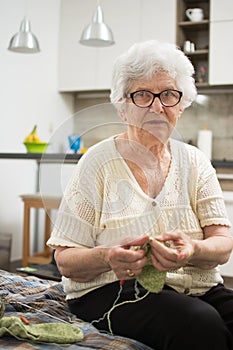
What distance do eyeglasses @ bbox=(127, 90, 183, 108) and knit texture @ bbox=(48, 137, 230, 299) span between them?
0.38ft

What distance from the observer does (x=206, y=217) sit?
136cm

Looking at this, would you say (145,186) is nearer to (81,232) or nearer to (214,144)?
(81,232)

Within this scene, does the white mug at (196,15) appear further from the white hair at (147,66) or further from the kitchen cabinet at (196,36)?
the white hair at (147,66)

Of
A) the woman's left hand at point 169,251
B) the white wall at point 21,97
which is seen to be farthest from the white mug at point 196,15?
the woman's left hand at point 169,251

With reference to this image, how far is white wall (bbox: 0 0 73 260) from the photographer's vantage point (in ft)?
13.8

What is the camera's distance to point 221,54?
431 cm

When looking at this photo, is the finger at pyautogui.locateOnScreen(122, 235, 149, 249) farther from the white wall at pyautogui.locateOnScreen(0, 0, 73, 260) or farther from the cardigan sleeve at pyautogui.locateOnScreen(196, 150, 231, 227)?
the white wall at pyautogui.locateOnScreen(0, 0, 73, 260)

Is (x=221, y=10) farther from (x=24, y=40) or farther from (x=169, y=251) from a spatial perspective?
(x=169, y=251)

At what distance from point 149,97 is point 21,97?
323 centimetres

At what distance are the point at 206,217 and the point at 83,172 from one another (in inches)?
13.7

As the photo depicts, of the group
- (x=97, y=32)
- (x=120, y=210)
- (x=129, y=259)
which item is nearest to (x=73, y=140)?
(x=120, y=210)

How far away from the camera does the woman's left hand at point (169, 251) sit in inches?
41.5

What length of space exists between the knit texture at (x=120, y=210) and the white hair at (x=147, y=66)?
15 centimetres

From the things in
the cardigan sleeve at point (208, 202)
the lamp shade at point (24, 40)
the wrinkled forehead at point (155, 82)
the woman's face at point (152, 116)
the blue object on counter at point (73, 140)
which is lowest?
the cardigan sleeve at point (208, 202)
